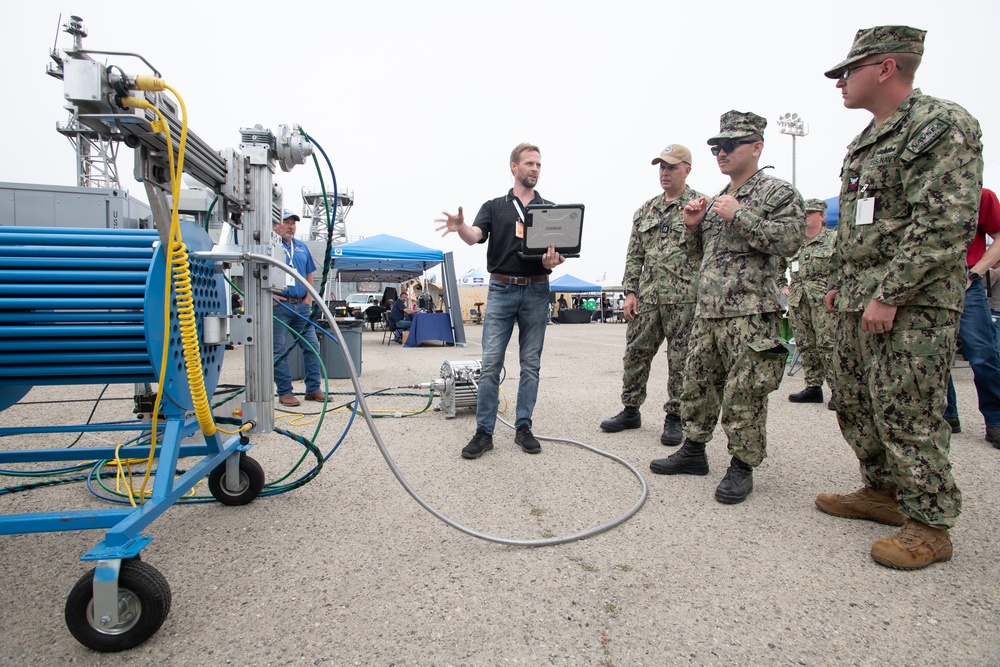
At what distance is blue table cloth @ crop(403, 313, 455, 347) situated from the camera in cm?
1131

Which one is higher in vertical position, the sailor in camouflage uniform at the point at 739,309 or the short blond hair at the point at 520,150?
the short blond hair at the point at 520,150

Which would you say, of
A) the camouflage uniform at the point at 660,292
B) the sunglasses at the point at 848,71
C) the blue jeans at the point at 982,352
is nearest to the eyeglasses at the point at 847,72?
the sunglasses at the point at 848,71

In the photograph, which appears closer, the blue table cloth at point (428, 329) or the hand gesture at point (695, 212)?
the hand gesture at point (695, 212)

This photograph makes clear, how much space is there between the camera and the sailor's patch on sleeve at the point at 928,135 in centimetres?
177

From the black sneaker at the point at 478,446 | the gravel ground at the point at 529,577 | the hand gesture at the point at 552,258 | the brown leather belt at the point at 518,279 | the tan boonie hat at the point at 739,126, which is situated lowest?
the gravel ground at the point at 529,577

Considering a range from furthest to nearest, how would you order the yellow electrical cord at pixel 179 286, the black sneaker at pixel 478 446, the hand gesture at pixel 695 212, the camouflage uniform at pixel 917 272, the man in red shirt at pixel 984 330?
the man in red shirt at pixel 984 330 → the black sneaker at pixel 478 446 → the hand gesture at pixel 695 212 → the camouflage uniform at pixel 917 272 → the yellow electrical cord at pixel 179 286

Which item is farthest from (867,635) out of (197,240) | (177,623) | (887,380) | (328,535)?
(197,240)

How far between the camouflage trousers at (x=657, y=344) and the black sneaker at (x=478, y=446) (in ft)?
3.87

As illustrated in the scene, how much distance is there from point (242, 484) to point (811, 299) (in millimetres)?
4831

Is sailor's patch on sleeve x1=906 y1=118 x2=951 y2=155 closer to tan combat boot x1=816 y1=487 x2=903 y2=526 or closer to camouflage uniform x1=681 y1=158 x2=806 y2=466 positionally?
camouflage uniform x1=681 y1=158 x2=806 y2=466

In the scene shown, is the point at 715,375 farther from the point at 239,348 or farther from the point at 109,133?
the point at 239,348

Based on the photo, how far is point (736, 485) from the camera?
95.1 inches

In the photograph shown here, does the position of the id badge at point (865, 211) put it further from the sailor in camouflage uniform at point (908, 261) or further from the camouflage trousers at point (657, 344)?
the camouflage trousers at point (657, 344)

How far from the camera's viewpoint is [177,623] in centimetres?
149
